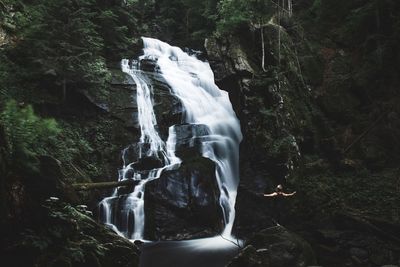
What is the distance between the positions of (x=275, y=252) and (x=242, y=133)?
6.90m

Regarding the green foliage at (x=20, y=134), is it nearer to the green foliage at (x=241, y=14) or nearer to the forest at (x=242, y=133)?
the forest at (x=242, y=133)

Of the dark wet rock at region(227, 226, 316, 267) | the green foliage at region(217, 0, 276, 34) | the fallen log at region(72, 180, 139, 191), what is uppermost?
the green foliage at region(217, 0, 276, 34)

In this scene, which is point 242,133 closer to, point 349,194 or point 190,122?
point 190,122

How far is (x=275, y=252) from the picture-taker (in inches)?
327

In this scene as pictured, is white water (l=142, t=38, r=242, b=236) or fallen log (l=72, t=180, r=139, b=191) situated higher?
white water (l=142, t=38, r=242, b=236)

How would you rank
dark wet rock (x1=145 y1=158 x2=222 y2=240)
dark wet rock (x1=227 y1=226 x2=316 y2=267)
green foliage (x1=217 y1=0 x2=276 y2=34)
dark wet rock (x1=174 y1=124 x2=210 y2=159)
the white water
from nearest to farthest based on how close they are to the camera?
dark wet rock (x1=227 y1=226 x2=316 y2=267), dark wet rock (x1=145 y1=158 x2=222 y2=240), the white water, dark wet rock (x1=174 y1=124 x2=210 y2=159), green foliage (x1=217 y1=0 x2=276 y2=34)

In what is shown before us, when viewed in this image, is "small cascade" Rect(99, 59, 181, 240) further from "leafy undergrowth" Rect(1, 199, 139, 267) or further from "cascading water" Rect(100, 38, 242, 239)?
"leafy undergrowth" Rect(1, 199, 139, 267)

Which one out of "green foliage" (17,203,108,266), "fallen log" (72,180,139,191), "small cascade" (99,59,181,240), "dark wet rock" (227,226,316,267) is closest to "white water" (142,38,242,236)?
"small cascade" (99,59,181,240)

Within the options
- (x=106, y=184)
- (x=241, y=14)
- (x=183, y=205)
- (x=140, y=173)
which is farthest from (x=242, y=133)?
(x=106, y=184)

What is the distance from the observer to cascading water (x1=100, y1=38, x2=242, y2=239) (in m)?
12.4

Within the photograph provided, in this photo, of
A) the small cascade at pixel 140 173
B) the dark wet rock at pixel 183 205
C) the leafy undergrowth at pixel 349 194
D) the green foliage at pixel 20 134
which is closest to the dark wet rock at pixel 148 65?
the small cascade at pixel 140 173

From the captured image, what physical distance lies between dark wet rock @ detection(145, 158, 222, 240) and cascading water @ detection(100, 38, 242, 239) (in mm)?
323

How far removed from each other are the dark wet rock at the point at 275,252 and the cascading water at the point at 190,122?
383cm

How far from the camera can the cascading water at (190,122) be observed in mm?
12398
